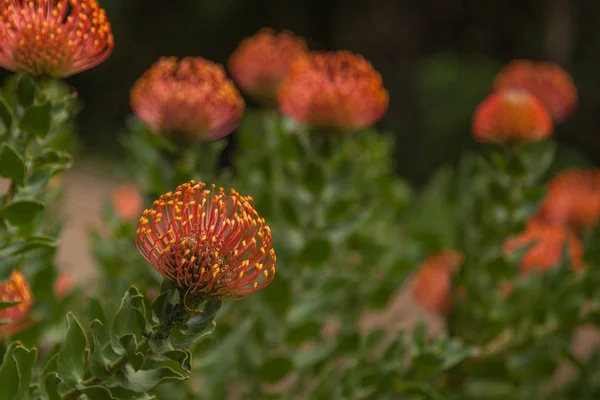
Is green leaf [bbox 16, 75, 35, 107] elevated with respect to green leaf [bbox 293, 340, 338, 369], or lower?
elevated

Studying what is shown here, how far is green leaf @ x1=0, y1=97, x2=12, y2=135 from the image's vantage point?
906mm

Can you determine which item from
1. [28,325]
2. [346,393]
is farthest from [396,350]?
→ [28,325]

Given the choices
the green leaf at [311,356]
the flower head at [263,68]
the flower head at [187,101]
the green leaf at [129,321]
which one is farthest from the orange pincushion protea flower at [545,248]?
the green leaf at [129,321]

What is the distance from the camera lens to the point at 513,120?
1532 mm

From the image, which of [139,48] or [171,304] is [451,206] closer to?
[171,304]

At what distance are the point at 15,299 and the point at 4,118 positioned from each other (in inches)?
11.0

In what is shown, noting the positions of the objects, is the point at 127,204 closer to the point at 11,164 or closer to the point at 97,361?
the point at 11,164

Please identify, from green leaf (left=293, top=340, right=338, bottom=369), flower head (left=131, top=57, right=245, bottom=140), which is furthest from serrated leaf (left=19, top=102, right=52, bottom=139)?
green leaf (left=293, top=340, right=338, bottom=369)

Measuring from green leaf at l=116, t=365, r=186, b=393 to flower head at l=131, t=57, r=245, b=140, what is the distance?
570 millimetres

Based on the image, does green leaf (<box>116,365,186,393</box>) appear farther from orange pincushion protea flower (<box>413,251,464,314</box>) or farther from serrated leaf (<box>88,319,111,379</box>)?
orange pincushion protea flower (<box>413,251,464,314</box>)

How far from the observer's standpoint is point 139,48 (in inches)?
268

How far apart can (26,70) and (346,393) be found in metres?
0.82

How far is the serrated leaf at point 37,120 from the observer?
90 centimetres

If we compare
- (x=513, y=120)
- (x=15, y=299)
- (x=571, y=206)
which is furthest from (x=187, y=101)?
(x=571, y=206)
